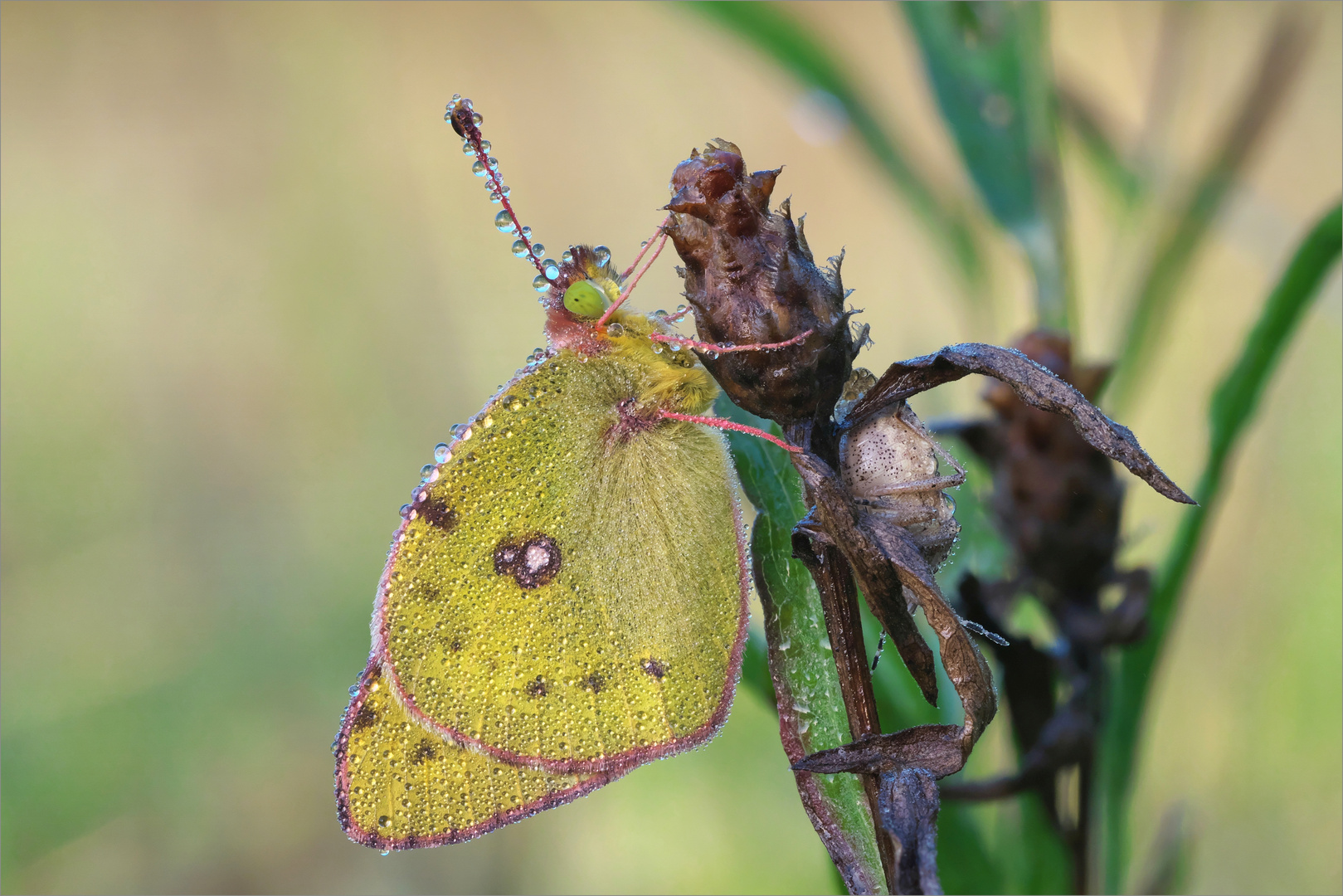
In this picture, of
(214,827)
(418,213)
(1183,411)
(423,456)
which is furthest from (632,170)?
(214,827)

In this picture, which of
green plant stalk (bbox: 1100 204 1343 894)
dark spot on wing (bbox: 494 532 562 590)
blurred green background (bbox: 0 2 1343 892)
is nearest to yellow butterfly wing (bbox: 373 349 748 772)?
dark spot on wing (bbox: 494 532 562 590)

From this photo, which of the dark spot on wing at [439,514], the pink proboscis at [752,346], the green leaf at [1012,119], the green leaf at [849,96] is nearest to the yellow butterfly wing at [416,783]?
the dark spot on wing at [439,514]

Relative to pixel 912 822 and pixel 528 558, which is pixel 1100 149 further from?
pixel 912 822

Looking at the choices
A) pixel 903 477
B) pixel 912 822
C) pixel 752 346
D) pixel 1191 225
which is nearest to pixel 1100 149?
pixel 1191 225

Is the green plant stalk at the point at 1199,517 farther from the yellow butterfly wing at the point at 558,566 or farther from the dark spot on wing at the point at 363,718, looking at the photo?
the dark spot on wing at the point at 363,718

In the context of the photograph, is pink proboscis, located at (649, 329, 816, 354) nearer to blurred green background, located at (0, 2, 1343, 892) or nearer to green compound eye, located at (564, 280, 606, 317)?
green compound eye, located at (564, 280, 606, 317)
